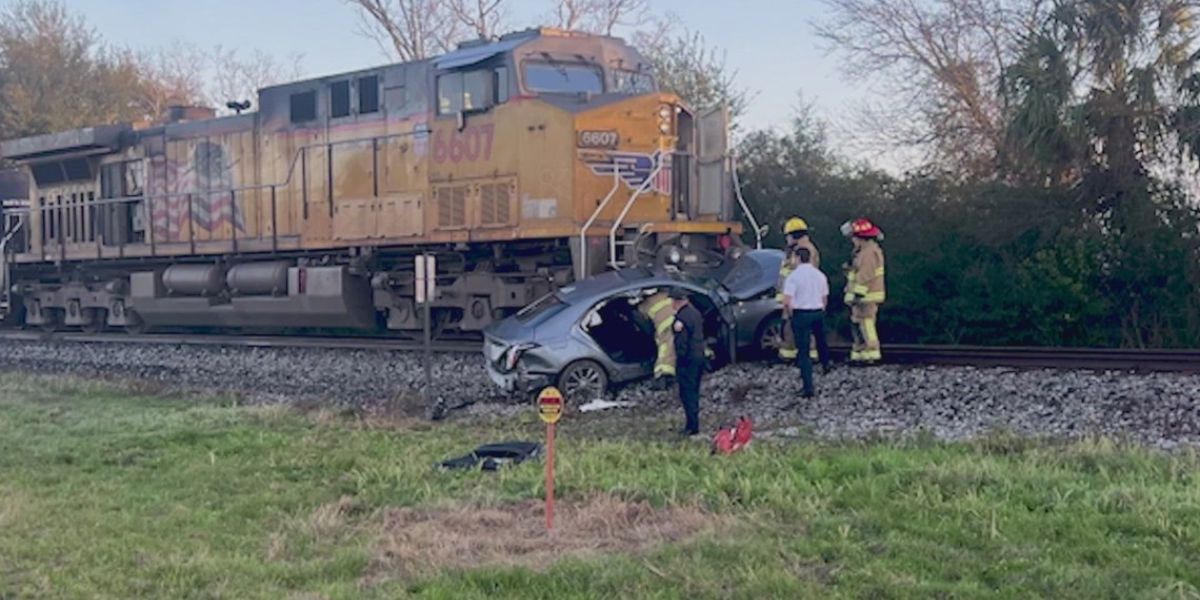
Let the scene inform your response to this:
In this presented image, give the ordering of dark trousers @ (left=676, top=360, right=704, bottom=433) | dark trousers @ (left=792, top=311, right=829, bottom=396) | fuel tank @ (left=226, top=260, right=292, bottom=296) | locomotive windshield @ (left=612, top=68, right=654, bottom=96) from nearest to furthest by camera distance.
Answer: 1. dark trousers @ (left=676, top=360, right=704, bottom=433)
2. dark trousers @ (left=792, top=311, right=829, bottom=396)
3. locomotive windshield @ (left=612, top=68, right=654, bottom=96)
4. fuel tank @ (left=226, top=260, right=292, bottom=296)

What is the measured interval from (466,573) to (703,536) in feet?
3.94

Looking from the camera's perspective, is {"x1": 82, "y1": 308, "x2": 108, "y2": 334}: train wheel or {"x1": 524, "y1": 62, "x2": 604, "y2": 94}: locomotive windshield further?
{"x1": 82, "y1": 308, "x2": 108, "y2": 334}: train wheel

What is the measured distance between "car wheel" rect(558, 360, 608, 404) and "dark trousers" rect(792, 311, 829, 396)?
1.90 m

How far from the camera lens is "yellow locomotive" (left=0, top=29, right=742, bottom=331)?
1434 cm

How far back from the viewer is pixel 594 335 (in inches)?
480

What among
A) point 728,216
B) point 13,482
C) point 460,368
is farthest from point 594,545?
point 728,216

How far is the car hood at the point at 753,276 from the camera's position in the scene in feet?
44.5

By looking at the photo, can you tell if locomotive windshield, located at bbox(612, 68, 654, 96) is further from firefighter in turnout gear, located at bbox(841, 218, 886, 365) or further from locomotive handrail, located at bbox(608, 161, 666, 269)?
firefighter in turnout gear, located at bbox(841, 218, 886, 365)

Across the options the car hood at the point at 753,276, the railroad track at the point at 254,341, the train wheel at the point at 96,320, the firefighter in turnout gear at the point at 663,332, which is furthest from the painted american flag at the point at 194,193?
the firefighter in turnout gear at the point at 663,332

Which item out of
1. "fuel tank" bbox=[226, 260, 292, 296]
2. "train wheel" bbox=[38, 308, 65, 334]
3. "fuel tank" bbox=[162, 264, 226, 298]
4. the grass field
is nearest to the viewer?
the grass field

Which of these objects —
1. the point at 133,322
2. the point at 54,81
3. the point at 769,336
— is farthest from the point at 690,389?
the point at 54,81

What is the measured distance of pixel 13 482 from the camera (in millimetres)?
8531

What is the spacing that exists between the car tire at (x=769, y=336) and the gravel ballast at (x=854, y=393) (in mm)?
733

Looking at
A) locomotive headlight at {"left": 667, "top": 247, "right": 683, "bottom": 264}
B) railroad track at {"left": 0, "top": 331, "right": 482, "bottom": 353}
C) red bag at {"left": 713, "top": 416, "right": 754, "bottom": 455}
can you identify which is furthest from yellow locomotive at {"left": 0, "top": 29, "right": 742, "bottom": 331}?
red bag at {"left": 713, "top": 416, "right": 754, "bottom": 455}
